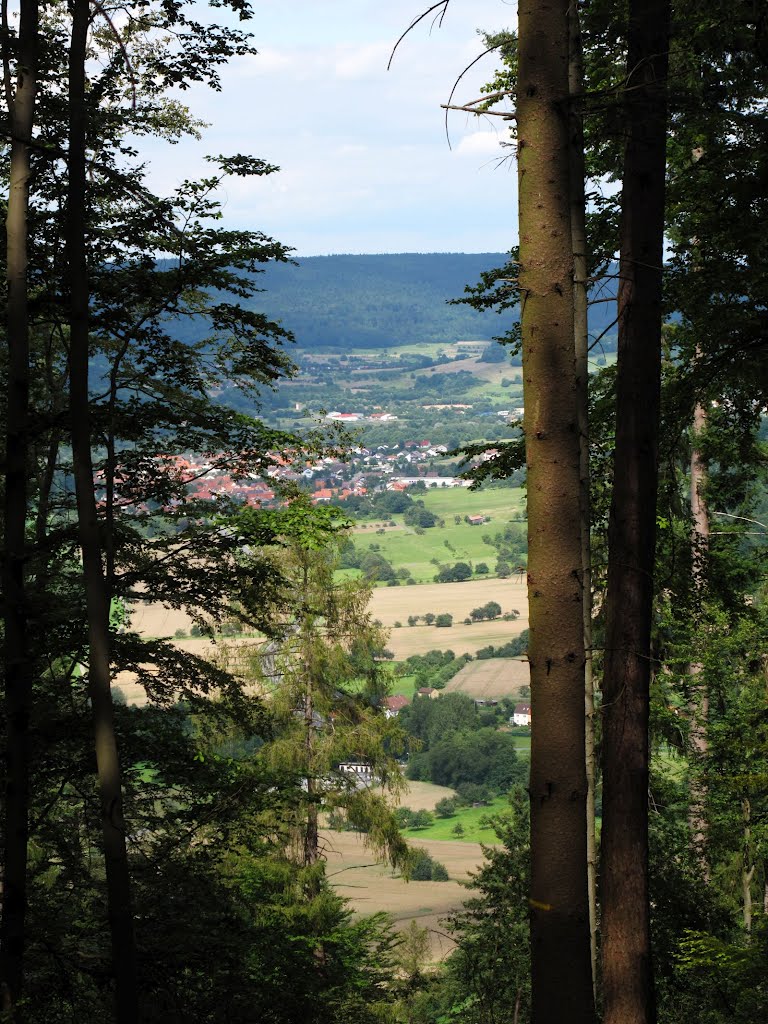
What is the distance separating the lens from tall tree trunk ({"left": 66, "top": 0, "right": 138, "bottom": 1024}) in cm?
600

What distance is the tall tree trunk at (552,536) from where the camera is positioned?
370 cm

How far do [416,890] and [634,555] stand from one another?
37197 mm

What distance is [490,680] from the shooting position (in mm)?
74562

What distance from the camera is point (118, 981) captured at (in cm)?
598

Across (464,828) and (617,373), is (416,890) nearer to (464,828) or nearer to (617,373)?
(464,828)

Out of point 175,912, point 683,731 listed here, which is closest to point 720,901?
point 683,731

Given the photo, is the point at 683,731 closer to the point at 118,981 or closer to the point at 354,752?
the point at 354,752

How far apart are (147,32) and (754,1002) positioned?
30.9 feet

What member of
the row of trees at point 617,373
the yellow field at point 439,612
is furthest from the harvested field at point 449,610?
the row of trees at point 617,373

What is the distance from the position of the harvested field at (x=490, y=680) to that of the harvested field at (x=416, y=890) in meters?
24.2

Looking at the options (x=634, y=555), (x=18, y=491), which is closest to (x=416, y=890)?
(x=18, y=491)

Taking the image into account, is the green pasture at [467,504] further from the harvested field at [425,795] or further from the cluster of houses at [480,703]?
the harvested field at [425,795]

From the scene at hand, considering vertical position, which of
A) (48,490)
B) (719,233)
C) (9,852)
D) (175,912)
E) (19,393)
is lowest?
(175,912)

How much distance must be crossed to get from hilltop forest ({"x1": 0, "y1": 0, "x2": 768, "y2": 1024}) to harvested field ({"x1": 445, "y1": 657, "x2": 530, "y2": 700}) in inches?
2237
